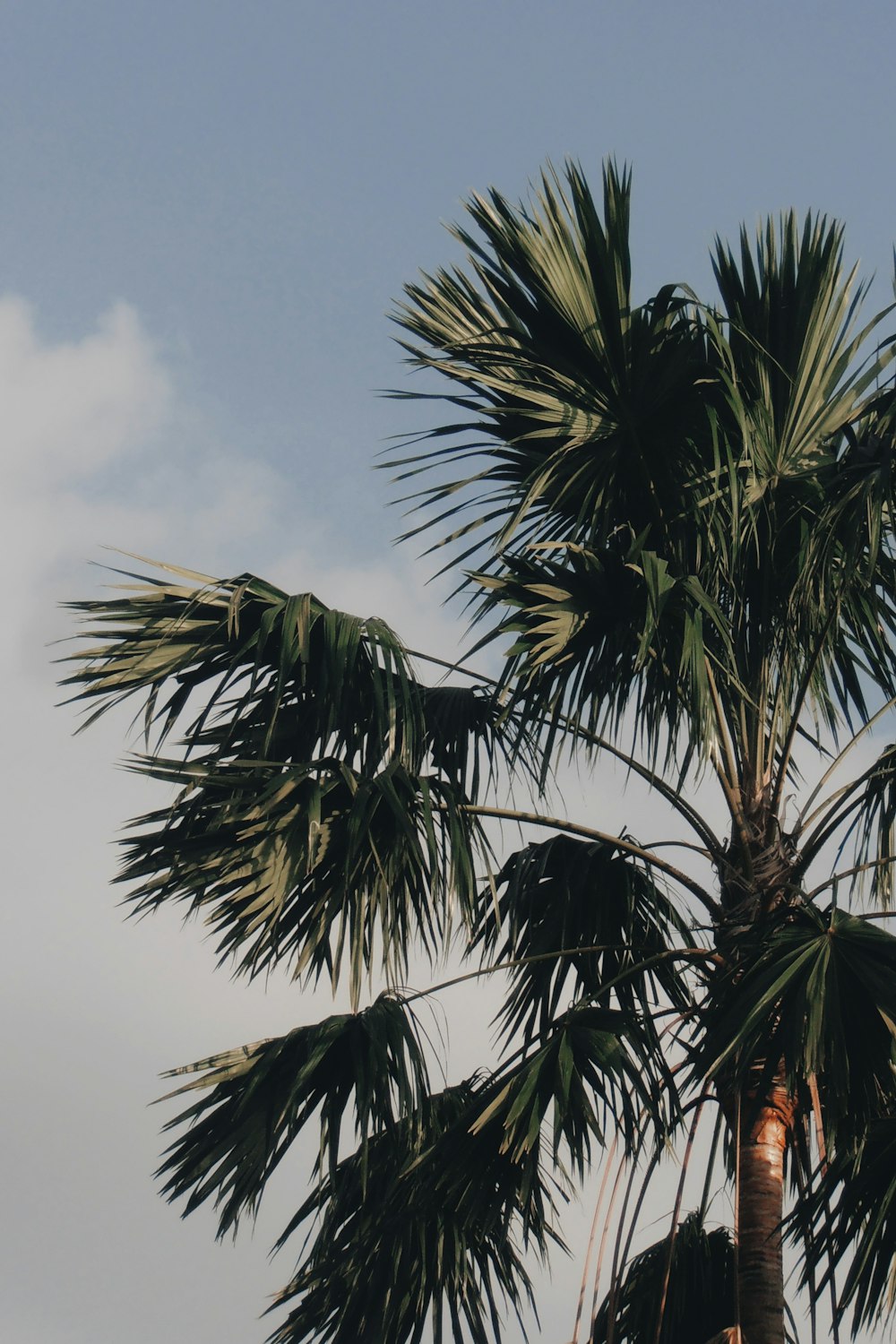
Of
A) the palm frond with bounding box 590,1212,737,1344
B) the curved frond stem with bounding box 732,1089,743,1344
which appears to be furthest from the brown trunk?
the palm frond with bounding box 590,1212,737,1344

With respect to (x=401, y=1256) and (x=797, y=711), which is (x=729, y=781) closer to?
(x=797, y=711)

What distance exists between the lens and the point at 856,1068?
398 centimetres

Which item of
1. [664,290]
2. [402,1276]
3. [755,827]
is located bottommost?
[402,1276]

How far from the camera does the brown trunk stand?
4.62 metres

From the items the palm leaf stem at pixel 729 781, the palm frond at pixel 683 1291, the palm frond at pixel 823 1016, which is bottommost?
the palm frond at pixel 683 1291

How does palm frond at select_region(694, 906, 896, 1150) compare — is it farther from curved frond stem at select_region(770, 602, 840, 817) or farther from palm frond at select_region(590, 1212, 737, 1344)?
palm frond at select_region(590, 1212, 737, 1344)

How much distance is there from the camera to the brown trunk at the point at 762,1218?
4.62 m

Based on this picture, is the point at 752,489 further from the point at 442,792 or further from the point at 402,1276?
the point at 402,1276

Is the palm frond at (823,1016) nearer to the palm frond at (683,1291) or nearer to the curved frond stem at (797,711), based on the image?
the curved frond stem at (797,711)

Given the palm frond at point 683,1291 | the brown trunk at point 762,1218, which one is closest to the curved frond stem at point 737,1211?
the brown trunk at point 762,1218

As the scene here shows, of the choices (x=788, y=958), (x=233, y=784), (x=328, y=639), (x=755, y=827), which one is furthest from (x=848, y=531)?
(x=233, y=784)

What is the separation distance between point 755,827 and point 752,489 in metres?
1.17

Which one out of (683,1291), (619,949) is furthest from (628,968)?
(683,1291)

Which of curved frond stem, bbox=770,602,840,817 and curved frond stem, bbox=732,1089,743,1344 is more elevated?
curved frond stem, bbox=770,602,840,817
